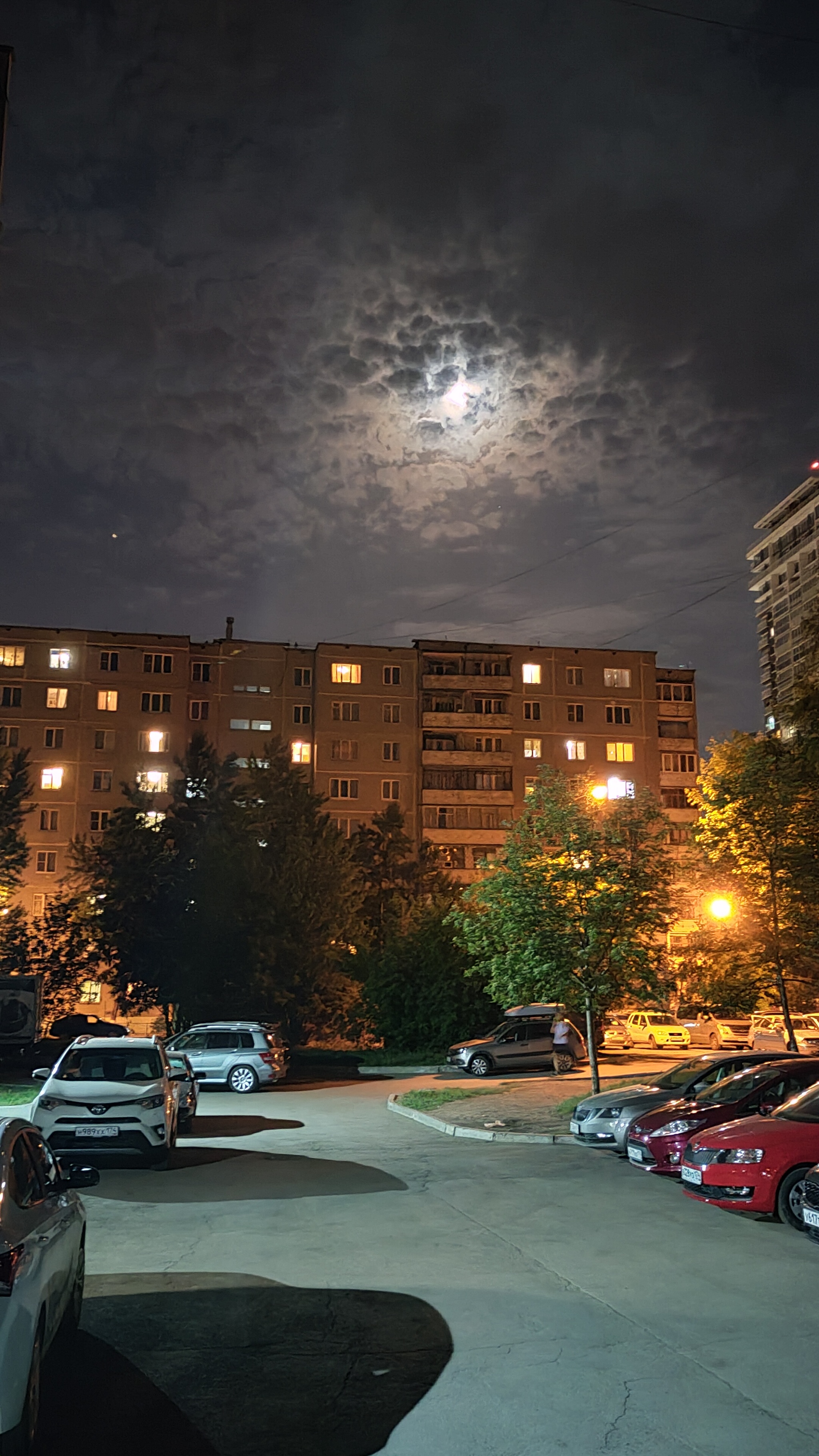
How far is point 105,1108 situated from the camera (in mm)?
13977

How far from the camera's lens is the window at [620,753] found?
241ft

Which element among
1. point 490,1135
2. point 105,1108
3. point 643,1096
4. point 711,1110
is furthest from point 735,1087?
point 105,1108

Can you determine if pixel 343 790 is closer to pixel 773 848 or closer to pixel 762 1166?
pixel 773 848

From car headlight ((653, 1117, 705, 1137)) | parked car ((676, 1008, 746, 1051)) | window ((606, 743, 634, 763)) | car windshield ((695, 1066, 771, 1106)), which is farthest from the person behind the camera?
window ((606, 743, 634, 763))

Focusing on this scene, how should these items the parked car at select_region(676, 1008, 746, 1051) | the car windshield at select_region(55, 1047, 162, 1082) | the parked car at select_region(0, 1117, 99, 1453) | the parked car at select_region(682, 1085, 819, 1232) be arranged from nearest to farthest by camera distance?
the parked car at select_region(0, 1117, 99, 1453)
the parked car at select_region(682, 1085, 819, 1232)
the car windshield at select_region(55, 1047, 162, 1082)
the parked car at select_region(676, 1008, 746, 1051)

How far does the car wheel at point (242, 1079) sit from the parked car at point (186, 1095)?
7132 mm

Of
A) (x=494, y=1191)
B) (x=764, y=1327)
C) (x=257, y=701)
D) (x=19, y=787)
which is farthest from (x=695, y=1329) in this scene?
(x=257, y=701)

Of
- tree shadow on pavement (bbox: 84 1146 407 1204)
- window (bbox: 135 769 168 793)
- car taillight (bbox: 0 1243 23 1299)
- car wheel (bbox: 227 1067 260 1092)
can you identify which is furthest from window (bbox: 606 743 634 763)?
car taillight (bbox: 0 1243 23 1299)

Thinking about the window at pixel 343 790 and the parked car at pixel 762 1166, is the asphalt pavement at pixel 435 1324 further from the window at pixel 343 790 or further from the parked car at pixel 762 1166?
the window at pixel 343 790

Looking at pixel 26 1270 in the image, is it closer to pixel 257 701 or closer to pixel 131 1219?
pixel 131 1219

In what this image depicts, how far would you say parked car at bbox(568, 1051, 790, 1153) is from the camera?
16562 mm

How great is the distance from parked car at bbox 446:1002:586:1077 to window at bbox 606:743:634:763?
4088cm

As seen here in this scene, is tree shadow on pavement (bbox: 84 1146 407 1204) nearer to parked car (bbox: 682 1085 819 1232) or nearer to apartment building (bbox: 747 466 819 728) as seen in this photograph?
parked car (bbox: 682 1085 819 1232)

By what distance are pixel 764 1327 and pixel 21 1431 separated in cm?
499
